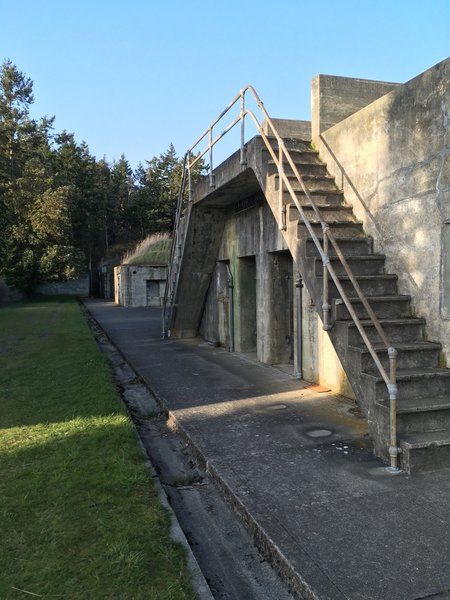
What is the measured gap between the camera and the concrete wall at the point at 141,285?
36.1 m

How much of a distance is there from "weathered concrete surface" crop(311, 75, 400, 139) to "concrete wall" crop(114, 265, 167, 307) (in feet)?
93.8

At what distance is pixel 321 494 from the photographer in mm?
3898

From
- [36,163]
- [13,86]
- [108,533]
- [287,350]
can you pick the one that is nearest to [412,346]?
[108,533]

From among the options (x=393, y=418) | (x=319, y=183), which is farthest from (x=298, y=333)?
(x=393, y=418)

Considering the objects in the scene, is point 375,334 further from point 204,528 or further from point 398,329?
point 204,528

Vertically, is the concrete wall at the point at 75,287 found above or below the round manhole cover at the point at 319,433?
above

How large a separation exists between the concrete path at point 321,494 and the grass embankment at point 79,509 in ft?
2.30

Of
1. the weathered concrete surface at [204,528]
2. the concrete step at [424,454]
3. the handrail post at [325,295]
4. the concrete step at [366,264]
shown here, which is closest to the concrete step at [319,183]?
the concrete step at [366,264]

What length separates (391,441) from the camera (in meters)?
4.30

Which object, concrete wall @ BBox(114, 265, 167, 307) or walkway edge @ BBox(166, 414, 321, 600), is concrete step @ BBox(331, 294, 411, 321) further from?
concrete wall @ BBox(114, 265, 167, 307)

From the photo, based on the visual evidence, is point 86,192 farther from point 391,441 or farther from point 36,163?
point 391,441

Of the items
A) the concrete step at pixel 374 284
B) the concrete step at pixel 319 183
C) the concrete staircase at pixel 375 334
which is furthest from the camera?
the concrete step at pixel 319 183

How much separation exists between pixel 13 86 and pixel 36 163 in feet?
Answer: 32.3

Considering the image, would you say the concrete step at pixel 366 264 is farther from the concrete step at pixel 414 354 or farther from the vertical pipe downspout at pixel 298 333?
the vertical pipe downspout at pixel 298 333
